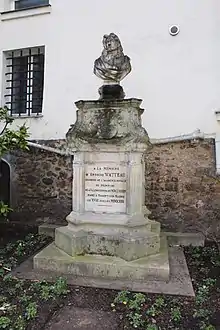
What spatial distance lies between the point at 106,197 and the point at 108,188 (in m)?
0.12

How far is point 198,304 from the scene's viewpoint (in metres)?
3.20

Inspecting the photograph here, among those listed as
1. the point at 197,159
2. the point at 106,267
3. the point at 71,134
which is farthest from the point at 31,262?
the point at 197,159

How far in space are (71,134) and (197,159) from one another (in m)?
2.63

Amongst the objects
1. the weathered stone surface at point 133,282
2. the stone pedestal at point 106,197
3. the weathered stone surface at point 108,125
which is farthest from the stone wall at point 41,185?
the weathered stone surface at point 133,282

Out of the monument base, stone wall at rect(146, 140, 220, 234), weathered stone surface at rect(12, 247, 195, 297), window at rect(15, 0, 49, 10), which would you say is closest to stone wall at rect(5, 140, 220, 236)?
stone wall at rect(146, 140, 220, 234)

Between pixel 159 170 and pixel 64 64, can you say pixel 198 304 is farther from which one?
pixel 64 64

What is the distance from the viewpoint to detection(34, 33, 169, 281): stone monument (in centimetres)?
390

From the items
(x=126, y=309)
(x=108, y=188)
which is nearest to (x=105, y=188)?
(x=108, y=188)

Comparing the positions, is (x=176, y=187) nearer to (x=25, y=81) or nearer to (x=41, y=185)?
(x=41, y=185)

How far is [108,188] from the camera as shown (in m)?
4.16

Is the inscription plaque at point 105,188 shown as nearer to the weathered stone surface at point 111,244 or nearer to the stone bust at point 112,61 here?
the weathered stone surface at point 111,244

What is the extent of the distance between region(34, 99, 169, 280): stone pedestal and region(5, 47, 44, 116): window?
3346mm

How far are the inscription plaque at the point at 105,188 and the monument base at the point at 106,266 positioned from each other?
606 millimetres

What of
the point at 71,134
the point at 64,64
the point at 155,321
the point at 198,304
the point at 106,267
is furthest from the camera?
the point at 64,64
